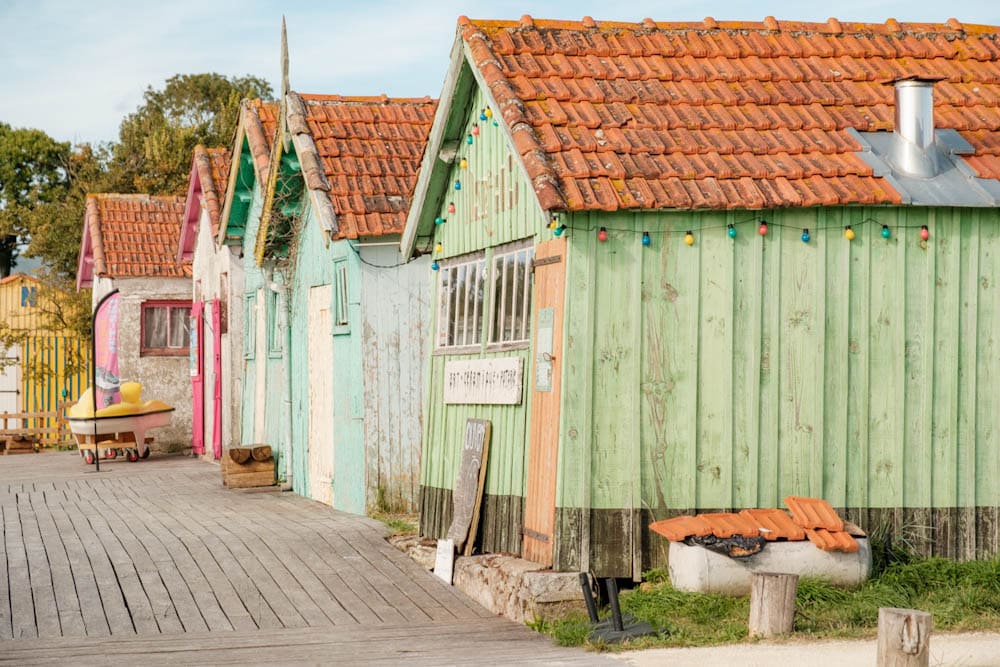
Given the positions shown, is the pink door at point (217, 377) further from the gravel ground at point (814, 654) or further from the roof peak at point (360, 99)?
the gravel ground at point (814, 654)

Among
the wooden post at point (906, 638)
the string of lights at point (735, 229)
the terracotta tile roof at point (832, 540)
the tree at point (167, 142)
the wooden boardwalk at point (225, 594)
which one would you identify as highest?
the tree at point (167, 142)

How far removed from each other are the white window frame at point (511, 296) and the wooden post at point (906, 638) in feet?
14.3

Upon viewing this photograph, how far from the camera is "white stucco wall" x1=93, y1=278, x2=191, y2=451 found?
88.0 ft

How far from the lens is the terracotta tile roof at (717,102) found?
33.0ft

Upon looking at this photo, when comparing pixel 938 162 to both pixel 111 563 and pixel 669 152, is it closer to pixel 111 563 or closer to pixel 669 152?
pixel 669 152

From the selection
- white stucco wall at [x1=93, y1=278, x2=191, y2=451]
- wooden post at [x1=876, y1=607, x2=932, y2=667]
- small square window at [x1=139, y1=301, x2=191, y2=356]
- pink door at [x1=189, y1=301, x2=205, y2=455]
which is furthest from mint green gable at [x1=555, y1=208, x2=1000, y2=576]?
small square window at [x1=139, y1=301, x2=191, y2=356]

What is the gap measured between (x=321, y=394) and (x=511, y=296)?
20.5 feet

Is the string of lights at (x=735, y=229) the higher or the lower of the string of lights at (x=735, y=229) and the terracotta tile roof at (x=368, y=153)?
the lower

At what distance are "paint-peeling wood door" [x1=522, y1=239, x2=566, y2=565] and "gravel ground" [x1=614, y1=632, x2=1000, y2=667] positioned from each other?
174cm

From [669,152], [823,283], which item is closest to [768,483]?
[823,283]

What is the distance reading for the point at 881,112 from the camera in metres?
11.1

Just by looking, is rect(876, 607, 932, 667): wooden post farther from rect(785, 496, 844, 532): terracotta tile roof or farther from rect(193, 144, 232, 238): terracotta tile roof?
rect(193, 144, 232, 238): terracotta tile roof

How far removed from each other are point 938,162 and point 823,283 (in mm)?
1275

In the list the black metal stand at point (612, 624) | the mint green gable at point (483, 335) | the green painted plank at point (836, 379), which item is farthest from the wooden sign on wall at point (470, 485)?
the green painted plank at point (836, 379)
